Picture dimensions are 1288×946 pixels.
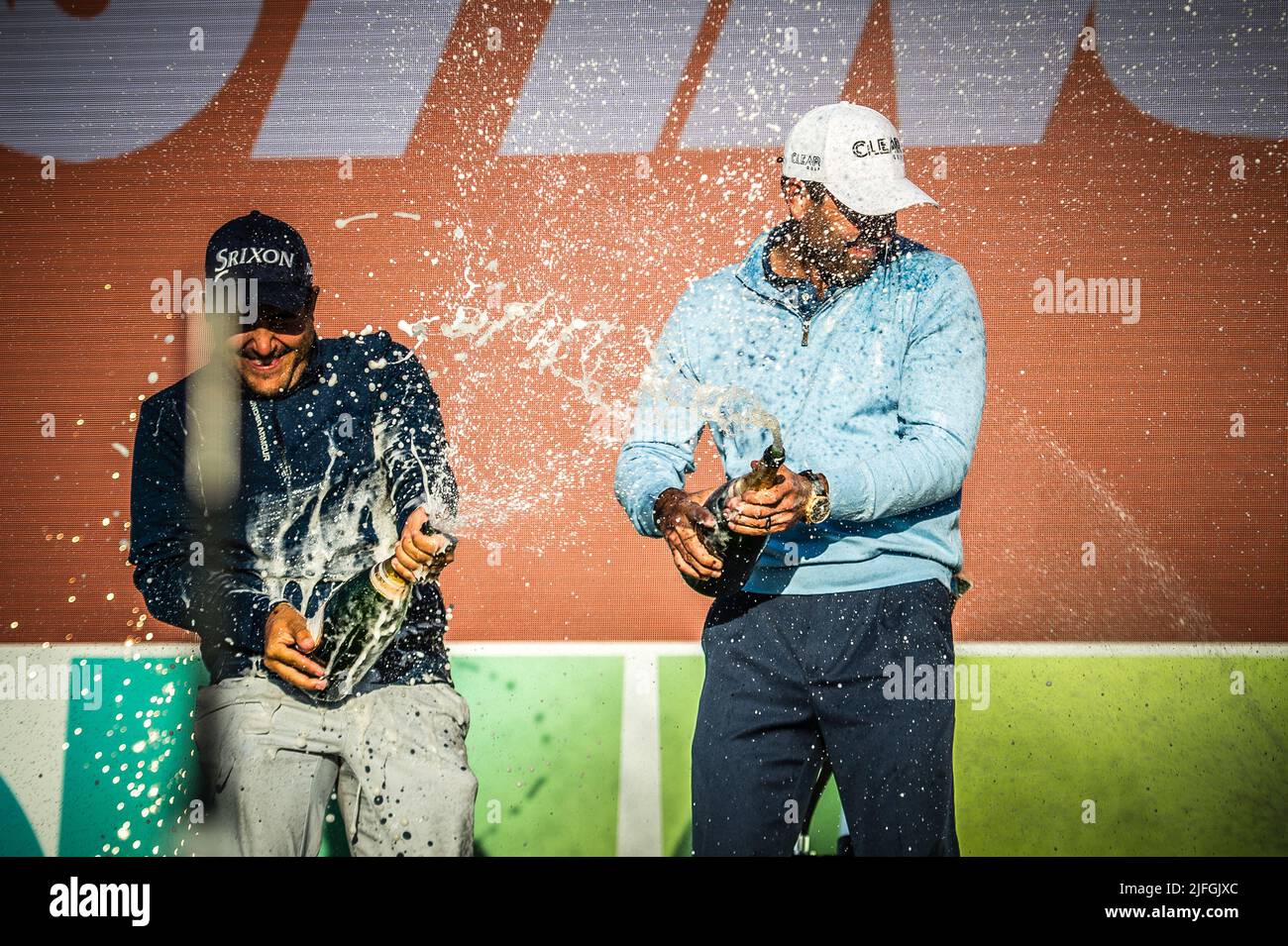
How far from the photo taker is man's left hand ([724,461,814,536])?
71.6 inches

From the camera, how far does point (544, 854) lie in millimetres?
2518

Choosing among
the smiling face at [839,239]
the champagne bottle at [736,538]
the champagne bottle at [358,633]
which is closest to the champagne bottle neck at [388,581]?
the champagne bottle at [358,633]

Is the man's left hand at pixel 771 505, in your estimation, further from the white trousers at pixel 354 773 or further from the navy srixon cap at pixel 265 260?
the navy srixon cap at pixel 265 260

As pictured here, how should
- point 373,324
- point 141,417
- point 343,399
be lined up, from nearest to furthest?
point 343,399
point 141,417
point 373,324

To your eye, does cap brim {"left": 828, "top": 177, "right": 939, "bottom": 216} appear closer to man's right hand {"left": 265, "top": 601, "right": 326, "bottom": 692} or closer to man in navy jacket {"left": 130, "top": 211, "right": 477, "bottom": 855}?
man in navy jacket {"left": 130, "top": 211, "right": 477, "bottom": 855}

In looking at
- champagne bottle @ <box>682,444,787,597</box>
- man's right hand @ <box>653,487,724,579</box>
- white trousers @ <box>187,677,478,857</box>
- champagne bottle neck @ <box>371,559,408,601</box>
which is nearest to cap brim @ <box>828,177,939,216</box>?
champagne bottle @ <box>682,444,787,597</box>

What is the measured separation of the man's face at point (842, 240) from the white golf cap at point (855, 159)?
1.0 inches

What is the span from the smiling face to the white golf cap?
24mm

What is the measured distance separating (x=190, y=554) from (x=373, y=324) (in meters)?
0.65

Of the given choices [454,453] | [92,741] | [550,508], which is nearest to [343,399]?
[454,453]

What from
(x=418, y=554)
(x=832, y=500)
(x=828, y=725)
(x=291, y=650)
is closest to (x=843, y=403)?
(x=832, y=500)

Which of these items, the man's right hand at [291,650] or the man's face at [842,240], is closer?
the man's face at [842,240]

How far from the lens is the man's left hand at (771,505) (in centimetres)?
182

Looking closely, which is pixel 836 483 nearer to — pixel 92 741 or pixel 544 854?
pixel 544 854
